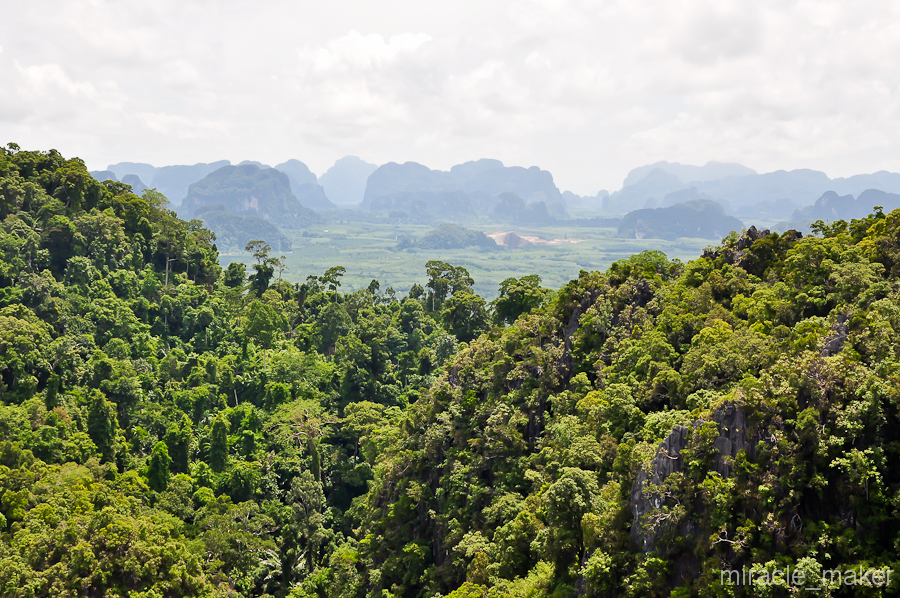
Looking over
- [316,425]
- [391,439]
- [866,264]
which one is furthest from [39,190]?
[866,264]

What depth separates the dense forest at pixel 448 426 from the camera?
38.6 feet

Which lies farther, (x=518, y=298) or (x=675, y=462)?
(x=518, y=298)

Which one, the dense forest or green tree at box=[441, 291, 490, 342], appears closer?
the dense forest

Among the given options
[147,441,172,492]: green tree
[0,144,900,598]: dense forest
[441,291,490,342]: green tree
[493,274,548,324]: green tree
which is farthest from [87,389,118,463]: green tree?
[441,291,490,342]: green tree

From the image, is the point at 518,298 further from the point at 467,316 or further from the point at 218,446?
the point at 218,446

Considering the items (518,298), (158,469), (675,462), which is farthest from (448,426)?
(518,298)

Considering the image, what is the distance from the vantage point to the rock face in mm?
12203

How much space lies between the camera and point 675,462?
1274 cm

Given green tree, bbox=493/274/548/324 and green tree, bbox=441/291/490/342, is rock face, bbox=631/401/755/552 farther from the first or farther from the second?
green tree, bbox=441/291/490/342

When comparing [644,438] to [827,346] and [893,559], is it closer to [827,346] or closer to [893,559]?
[827,346]

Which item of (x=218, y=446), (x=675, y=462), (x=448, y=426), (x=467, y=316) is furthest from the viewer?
(x=467, y=316)

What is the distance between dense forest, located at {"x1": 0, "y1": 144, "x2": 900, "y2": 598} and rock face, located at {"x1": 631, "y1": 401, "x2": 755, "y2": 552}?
0.19 ft

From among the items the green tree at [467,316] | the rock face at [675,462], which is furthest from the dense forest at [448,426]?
the green tree at [467,316]

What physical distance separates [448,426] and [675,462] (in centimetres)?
1324
